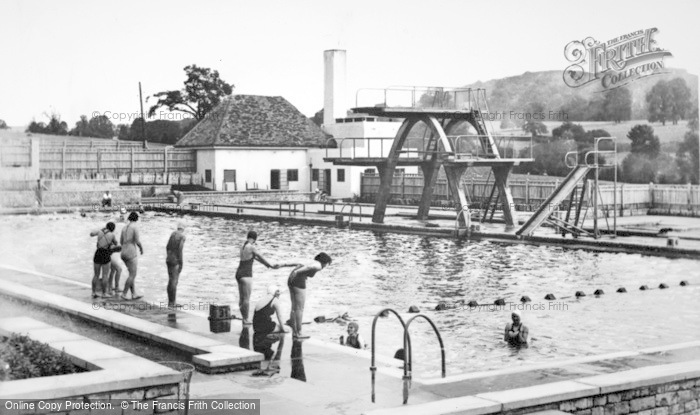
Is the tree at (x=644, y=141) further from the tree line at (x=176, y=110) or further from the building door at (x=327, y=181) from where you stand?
the tree line at (x=176, y=110)

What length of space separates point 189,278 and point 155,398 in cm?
1387

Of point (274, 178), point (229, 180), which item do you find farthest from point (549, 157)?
point (229, 180)

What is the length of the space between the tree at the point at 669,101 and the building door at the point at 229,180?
69.1ft

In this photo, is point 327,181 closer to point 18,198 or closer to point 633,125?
point 633,125

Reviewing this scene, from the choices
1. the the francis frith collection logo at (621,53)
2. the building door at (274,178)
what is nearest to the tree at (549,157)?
the building door at (274,178)

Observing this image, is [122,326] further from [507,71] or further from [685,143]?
[685,143]

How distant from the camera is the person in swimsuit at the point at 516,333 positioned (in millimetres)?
14773

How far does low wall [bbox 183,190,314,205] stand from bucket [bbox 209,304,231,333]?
25502 millimetres

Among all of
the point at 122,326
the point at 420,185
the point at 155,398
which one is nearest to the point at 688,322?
the point at 122,326

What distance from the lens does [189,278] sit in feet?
74.6

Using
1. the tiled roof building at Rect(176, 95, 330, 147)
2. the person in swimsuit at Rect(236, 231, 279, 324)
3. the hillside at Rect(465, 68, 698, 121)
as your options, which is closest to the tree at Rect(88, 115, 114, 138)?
the tiled roof building at Rect(176, 95, 330, 147)

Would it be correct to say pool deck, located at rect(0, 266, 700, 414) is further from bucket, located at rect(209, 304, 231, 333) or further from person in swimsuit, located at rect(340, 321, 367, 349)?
person in swimsuit, located at rect(340, 321, 367, 349)

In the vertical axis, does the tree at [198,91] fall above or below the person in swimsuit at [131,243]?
above

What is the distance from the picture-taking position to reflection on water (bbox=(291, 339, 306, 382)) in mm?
11422
